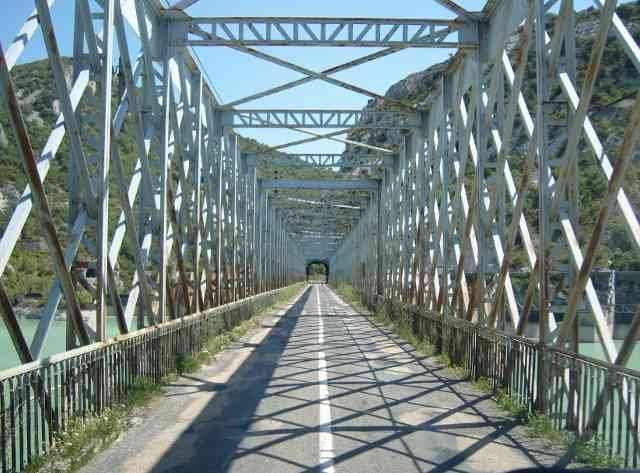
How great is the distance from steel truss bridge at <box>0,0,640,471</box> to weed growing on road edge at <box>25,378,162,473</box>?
41 cm

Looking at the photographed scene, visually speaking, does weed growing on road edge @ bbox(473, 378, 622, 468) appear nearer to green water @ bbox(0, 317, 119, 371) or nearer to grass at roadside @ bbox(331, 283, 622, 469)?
grass at roadside @ bbox(331, 283, 622, 469)

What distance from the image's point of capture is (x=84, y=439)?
7324 mm

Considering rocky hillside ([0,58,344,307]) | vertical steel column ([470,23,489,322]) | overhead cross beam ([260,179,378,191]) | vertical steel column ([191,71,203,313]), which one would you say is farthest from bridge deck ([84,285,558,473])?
overhead cross beam ([260,179,378,191])

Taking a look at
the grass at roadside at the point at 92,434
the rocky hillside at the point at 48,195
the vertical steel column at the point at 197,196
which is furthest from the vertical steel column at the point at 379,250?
the grass at roadside at the point at 92,434

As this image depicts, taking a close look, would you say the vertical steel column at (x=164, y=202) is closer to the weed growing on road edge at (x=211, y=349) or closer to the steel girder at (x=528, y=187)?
the weed growing on road edge at (x=211, y=349)

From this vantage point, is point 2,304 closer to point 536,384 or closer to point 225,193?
point 536,384

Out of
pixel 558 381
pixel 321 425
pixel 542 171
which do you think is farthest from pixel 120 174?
pixel 558 381

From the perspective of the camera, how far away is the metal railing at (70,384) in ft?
20.2

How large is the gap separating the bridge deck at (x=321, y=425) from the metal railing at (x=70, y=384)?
0.50 m

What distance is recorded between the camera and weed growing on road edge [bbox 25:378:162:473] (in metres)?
6.50

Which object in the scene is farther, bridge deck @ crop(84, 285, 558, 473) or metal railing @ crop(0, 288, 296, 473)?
bridge deck @ crop(84, 285, 558, 473)

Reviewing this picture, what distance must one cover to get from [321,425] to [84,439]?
2620 mm

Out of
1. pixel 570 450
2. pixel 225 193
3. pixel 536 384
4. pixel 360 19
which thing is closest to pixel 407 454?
pixel 570 450

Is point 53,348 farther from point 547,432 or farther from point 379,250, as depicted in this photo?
point 379,250
